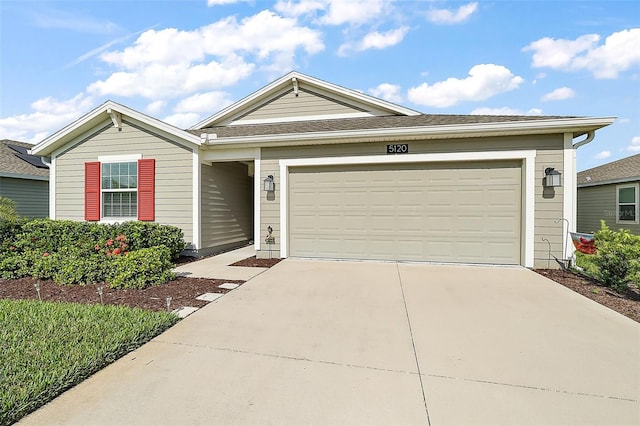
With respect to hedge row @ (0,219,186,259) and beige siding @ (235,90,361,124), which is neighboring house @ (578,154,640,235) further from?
hedge row @ (0,219,186,259)

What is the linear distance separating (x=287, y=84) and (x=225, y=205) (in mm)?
4282

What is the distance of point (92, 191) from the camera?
7.98 meters

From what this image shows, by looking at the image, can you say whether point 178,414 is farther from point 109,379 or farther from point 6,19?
point 6,19

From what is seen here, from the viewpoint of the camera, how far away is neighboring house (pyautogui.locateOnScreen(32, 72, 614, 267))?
607cm

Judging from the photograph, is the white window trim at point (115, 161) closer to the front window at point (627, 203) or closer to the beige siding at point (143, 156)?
the beige siding at point (143, 156)

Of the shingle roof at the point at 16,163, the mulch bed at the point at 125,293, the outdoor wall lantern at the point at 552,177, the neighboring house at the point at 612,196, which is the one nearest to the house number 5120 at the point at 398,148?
the outdoor wall lantern at the point at 552,177

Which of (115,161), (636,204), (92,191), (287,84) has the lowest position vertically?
(636,204)

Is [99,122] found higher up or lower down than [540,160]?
higher up

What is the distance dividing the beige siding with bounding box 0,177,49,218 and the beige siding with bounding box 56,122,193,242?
4.20 meters

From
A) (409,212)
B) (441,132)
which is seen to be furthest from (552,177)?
(409,212)

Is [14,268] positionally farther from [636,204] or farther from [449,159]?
[636,204]

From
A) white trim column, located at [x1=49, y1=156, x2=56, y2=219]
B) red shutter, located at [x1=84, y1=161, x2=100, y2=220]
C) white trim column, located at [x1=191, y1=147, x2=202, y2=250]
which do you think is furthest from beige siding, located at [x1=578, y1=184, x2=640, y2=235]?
white trim column, located at [x1=49, y1=156, x2=56, y2=219]

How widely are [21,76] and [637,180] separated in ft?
60.0

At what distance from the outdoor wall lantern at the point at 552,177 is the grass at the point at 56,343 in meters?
6.96
